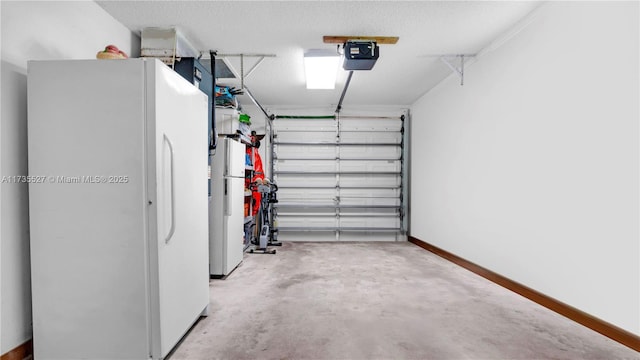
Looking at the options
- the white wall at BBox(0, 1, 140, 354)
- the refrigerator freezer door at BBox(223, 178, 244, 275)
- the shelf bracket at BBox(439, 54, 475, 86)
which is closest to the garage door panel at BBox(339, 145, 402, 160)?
the shelf bracket at BBox(439, 54, 475, 86)

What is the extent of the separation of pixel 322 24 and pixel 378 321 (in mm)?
2909

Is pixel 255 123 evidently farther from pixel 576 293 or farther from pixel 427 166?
pixel 576 293

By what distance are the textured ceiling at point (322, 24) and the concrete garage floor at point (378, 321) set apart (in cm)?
283

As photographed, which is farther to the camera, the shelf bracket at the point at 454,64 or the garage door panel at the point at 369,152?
the garage door panel at the point at 369,152

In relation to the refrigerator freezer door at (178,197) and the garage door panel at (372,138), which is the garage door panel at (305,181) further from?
the refrigerator freezer door at (178,197)

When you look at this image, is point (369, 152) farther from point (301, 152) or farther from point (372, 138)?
point (301, 152)

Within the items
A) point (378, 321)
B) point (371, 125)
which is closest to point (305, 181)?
point (371, 125)

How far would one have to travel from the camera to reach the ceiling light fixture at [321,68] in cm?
348

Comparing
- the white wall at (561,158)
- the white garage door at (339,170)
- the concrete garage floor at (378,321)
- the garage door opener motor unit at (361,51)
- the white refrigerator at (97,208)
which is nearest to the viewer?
the white refrigerator at (97,208)

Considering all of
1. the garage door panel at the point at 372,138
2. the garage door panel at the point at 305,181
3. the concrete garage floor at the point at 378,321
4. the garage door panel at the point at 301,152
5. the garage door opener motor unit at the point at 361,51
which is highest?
the garage door opener motor unit at the point at 361,51

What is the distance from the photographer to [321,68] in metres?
3.87

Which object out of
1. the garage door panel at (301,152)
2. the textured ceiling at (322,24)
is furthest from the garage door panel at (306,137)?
the textured ceiling at (322,24)

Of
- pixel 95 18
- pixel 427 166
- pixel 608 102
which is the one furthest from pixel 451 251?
pixel 95 18

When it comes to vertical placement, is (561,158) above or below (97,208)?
above
